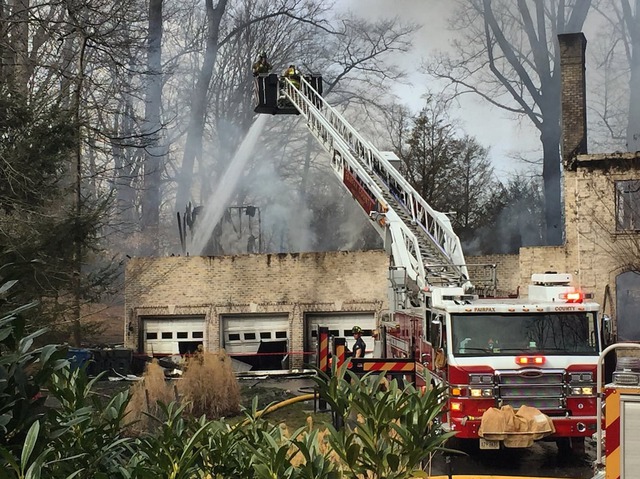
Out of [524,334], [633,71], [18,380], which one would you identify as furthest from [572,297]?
[633,71]

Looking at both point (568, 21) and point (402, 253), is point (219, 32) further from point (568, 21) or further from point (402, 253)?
point (402, 253)

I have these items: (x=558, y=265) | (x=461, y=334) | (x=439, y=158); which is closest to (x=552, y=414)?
(x=461, y=334)

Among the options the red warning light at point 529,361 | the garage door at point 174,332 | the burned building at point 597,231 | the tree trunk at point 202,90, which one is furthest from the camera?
the tree trunk at point 202,90

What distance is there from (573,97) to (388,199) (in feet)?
24.3

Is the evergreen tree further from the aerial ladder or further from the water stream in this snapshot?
the water stream

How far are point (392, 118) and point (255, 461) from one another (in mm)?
29400

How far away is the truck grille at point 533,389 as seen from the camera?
27.8 feet

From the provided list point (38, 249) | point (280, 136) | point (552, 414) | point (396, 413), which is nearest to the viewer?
point (396, 413)

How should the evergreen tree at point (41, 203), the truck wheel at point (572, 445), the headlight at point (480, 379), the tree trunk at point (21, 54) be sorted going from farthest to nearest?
the tree trunk at point (21, 54)
the evergreen tree at point (41, 203)
the truck wheel at point (572, 445)
the headlight at point (480, 379)

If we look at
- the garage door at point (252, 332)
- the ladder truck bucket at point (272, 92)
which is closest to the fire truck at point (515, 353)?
the garage door at point (252, 332)

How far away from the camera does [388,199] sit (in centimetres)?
1495

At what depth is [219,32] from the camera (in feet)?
114

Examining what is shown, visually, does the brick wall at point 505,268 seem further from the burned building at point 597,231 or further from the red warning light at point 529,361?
the red warning light at point 529,361

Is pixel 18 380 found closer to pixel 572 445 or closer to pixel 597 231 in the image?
pixel 572 445
